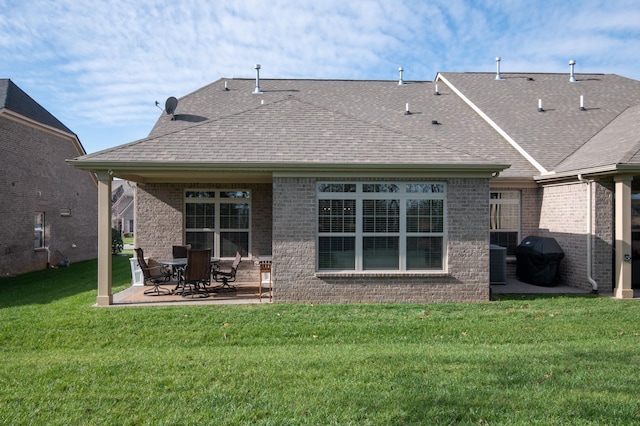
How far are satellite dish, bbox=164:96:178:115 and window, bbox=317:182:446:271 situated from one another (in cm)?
793

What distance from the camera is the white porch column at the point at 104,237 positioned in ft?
30.0

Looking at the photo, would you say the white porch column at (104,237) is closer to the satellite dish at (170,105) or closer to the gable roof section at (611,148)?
the satellite dish at (170,105)

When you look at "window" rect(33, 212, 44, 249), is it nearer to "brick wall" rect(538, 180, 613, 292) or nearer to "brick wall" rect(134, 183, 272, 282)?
"brick wall" rect(134, 183, 272, 282)

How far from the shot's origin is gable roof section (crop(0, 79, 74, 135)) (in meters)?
16.5

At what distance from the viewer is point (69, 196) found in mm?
20625

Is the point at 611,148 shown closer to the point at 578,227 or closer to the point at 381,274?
the point at 578,227

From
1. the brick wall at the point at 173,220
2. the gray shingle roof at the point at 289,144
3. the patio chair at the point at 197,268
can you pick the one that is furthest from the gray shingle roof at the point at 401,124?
the patio chair at the point at 197,268

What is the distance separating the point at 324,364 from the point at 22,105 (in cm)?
1819

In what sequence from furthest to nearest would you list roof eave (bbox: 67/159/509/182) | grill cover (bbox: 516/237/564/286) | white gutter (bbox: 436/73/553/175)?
1. white gutter (bbox: 436/73/553/175)
2. grill cover (bbox: 516/237/564/286)
3. roof eave (bbox: 67/159/509/182)

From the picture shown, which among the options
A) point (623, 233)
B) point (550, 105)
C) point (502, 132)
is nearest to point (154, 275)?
point (623, 233)

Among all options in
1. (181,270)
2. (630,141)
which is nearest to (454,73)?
(630,141)

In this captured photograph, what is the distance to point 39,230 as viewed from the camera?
18.4 meters

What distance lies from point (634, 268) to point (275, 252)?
958 cm

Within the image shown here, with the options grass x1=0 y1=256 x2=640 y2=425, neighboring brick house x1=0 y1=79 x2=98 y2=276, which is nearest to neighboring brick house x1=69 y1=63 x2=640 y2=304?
grass x1=0 y1=256 x2=640 y2=425
